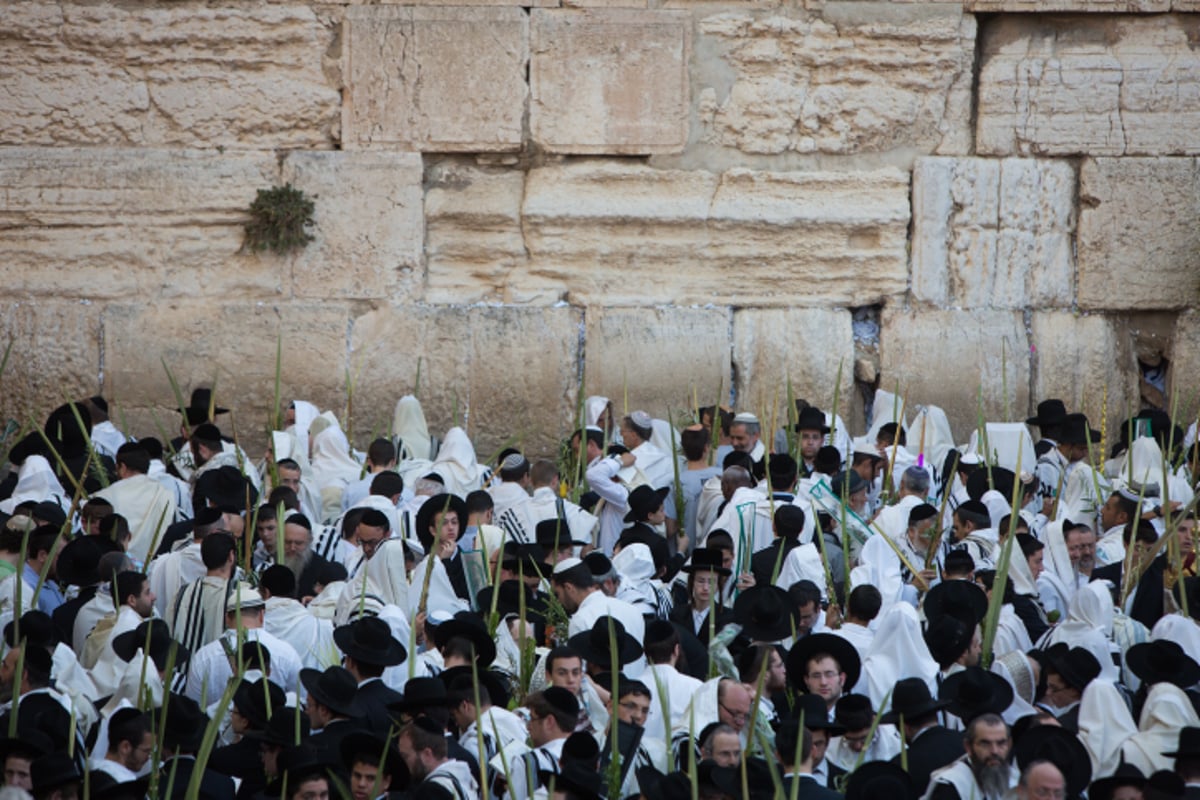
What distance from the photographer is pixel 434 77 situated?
10711mm

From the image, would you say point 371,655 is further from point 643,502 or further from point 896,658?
point 643,502

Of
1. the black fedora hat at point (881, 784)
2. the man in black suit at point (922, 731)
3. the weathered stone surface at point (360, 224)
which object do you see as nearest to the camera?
the black fedora hat at point (881, 784)

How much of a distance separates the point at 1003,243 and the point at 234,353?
466 cm

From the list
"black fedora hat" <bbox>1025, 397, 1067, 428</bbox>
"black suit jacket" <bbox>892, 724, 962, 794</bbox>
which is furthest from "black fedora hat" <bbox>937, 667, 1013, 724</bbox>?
"black fedora hat" <bbox>1025, 397, 1067, 428</bbox>

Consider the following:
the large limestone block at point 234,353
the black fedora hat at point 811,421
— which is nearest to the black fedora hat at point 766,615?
the black fedora hat at point 811,421

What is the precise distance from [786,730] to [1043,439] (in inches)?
203

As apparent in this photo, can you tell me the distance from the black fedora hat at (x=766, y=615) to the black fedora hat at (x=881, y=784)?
1347mm

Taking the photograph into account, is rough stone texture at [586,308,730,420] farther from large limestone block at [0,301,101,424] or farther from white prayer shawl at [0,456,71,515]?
white prayer shawl at [0,456,71,515]

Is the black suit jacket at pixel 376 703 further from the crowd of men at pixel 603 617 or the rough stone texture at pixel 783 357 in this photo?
the rough stone texture at pixel 783 357

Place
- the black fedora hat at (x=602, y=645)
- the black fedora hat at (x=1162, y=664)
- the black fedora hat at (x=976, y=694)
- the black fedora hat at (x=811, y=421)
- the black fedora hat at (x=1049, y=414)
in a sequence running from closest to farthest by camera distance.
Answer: the black fedora hat at (x=976, y=694) → the black fedora hat at (x=1162, y=664) → the black fedora hat at (x=602, y=645) → the black fedora hat at (x=811, y=421) → the black fedora hat at (x=1049, y=414)

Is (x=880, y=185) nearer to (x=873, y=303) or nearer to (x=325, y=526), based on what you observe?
(x=873, y=303)

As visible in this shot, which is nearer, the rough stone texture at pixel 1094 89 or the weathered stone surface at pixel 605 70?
the weathered stone surface at pixel 605 70

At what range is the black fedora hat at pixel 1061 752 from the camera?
5481 mm

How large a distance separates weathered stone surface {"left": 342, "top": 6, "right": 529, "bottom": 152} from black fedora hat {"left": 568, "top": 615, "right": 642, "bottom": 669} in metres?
4.81
